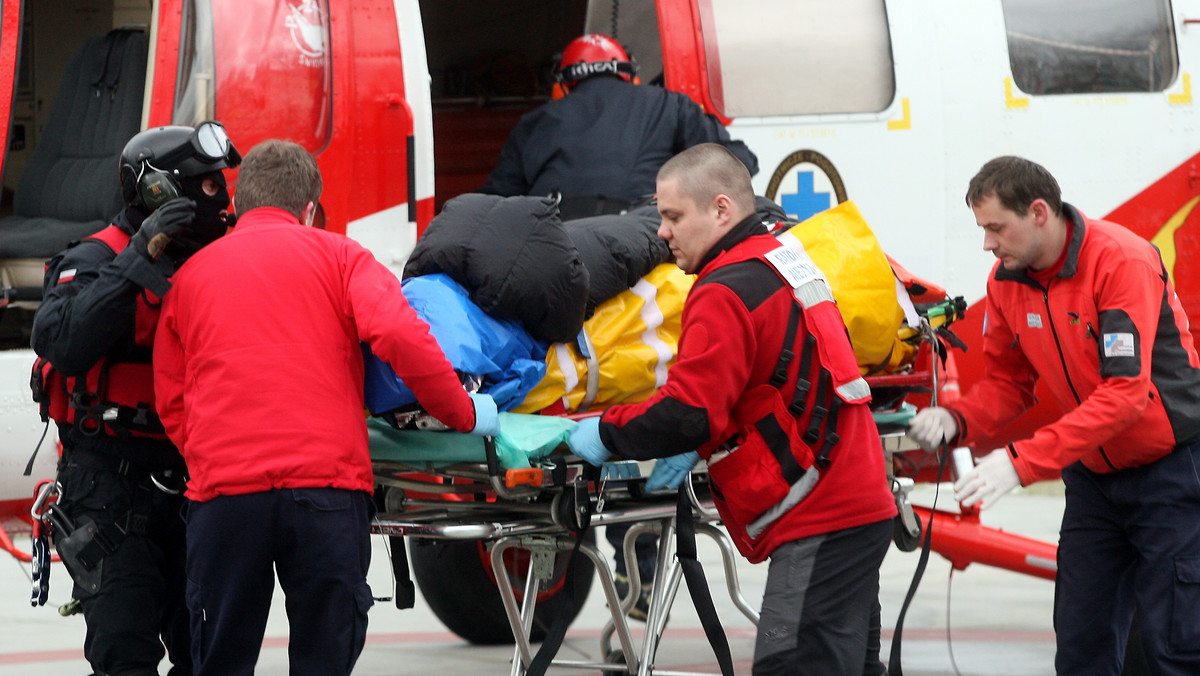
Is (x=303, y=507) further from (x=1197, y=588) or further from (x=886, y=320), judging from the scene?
(x=1197, y=588)

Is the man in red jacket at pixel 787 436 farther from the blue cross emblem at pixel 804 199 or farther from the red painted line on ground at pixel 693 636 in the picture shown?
the red painted line on ground at pixel 693 636

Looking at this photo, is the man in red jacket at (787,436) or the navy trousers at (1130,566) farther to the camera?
the navy trousers at (1130,566)

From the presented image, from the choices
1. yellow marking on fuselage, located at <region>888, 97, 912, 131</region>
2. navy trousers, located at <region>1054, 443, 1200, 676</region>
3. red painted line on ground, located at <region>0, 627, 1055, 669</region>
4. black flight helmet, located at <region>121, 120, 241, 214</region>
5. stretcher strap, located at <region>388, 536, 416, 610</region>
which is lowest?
red painted line on ground, located at <region>0, 627, 1055, 669</region>

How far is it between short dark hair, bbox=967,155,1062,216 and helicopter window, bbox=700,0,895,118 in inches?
82.2

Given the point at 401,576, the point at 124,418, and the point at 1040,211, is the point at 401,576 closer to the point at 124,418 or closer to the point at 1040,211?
the point at 124,418

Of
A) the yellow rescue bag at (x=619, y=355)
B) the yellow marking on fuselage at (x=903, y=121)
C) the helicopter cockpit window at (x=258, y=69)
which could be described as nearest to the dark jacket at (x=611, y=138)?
the yellow marking on fuselage at (x=903, y=121)

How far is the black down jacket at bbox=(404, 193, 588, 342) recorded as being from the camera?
3730mm

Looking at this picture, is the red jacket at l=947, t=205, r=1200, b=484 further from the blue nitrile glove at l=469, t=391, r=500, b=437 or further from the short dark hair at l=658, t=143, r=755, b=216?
the blue nitrile glove at l=469, t=391, r=500, b=437

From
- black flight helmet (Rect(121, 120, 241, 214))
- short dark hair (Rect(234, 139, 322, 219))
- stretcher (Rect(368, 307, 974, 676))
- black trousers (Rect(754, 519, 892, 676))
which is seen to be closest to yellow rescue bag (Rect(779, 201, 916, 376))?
stretcher (Rect(368, 307, 974, 676))

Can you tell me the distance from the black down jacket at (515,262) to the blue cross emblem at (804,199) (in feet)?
7.03

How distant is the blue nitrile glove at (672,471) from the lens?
3.66m

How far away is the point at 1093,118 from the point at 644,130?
2031 mm

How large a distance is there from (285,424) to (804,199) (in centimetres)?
315

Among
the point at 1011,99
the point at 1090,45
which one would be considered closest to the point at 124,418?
the point at 1011,99
